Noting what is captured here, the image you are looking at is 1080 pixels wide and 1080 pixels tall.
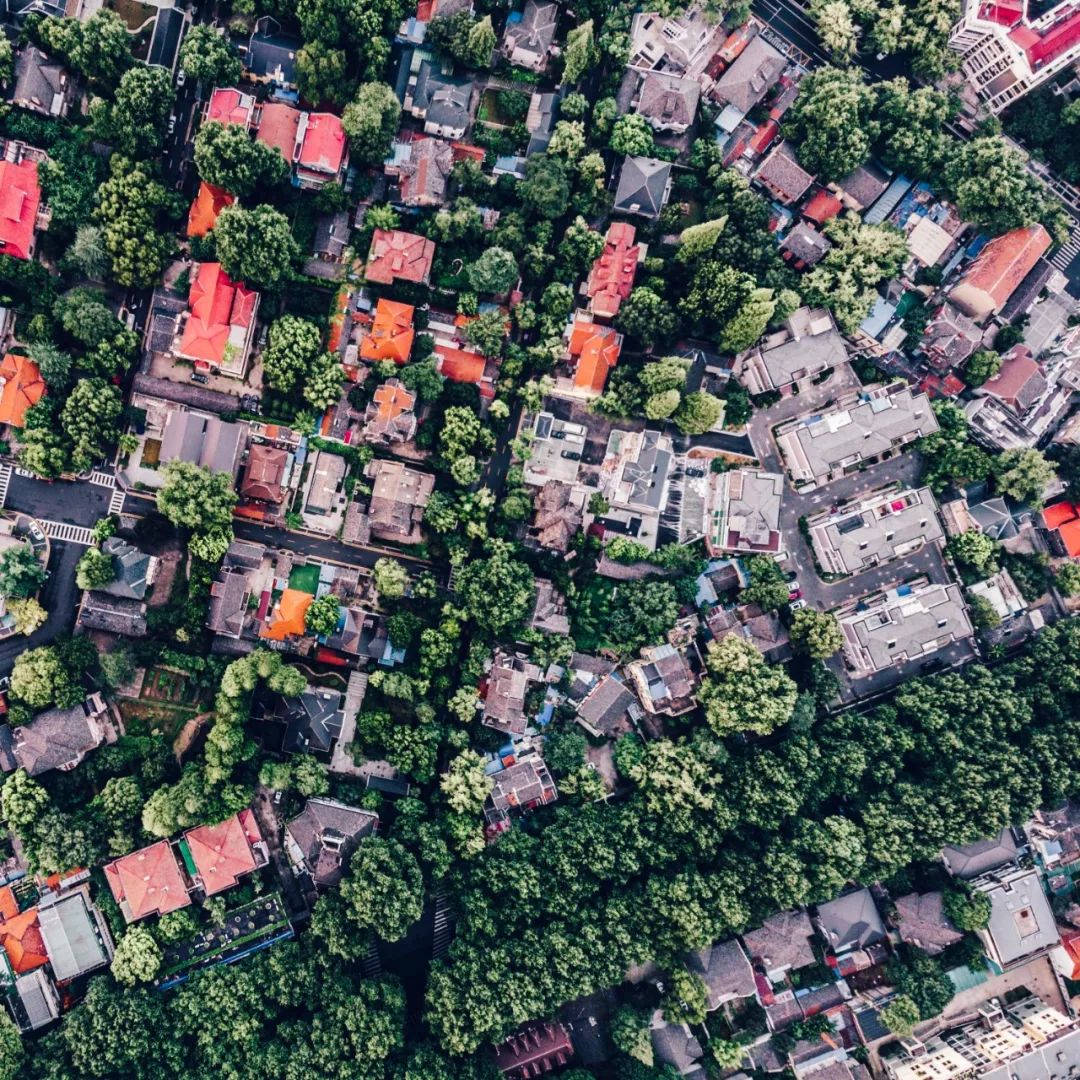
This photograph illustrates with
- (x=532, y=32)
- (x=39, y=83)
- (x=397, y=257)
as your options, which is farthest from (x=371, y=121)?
(x=39, y=83)

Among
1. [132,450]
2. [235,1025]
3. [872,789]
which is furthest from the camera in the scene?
A: [872,789]

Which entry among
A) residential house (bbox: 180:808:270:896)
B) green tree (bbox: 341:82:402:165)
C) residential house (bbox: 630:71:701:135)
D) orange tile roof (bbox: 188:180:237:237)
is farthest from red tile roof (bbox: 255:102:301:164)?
residential house (bbox: 180:808:270:896)

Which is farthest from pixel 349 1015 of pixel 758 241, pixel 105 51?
pixel 105 51

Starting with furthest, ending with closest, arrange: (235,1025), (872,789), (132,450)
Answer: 1. (872,789)
2. (132,450)
3. (235,1025)

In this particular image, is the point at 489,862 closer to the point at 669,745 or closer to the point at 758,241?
the point at 669,745

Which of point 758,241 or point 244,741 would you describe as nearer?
point 244,741

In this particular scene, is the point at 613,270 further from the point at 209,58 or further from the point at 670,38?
the point at 209,58

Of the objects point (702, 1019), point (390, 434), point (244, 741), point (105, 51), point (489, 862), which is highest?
point (105, 51)

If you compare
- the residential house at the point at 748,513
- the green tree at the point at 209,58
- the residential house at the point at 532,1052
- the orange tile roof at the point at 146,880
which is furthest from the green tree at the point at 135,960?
the green tree at the point at 209,58

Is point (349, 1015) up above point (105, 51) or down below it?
below

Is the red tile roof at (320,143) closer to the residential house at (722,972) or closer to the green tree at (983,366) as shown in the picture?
the green tree at (983,366)
